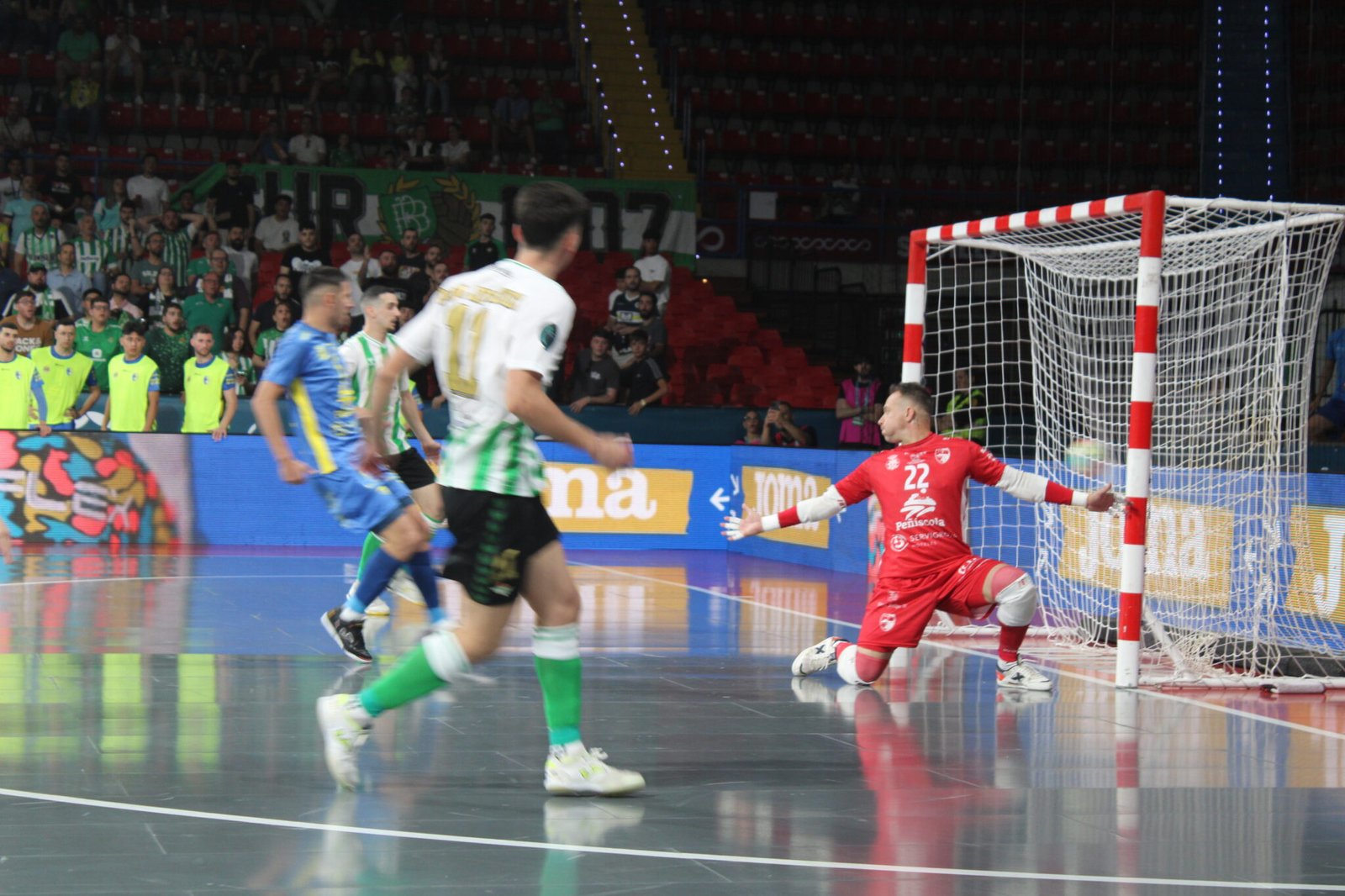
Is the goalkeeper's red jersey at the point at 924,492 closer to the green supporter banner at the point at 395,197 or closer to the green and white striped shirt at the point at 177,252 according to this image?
the green and white striped shirt at the point at 177,252

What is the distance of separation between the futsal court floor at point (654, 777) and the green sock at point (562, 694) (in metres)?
0.24

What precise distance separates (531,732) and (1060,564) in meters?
6.02

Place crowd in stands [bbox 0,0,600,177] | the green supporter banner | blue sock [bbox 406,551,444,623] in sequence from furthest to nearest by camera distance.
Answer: crowd in stands [bbox 0,0,600,177] → the green supporter banner → blue sock [bbox 406,551,444,623]

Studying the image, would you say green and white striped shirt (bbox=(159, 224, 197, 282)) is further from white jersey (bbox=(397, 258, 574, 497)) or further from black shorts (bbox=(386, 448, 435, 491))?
white jersey (bbox=(397, 258, 574, 497))

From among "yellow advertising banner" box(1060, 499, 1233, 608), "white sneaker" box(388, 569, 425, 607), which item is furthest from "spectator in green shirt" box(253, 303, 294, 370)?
"yellow advertising banner" box(1060, 499, 1233, 608)

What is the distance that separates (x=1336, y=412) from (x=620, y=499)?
7.54 metres

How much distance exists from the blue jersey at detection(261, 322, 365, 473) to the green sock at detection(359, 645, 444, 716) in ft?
9.40

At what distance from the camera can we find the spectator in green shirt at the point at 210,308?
18.0m

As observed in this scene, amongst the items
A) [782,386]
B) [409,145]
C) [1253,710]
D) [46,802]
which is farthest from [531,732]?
[409,145]

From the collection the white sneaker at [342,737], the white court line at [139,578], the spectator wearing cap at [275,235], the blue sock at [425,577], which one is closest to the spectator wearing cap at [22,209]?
the spectator wearing cap at [275,235]

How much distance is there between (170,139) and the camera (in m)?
24.4

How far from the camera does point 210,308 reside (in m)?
18.1

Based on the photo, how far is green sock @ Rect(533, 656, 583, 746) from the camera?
18.7ft

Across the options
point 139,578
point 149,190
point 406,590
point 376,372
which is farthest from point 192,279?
point 376,372
